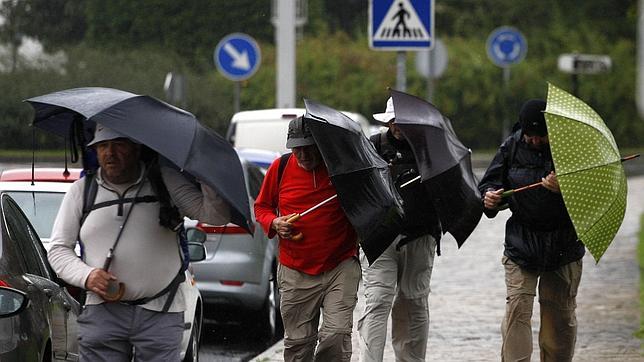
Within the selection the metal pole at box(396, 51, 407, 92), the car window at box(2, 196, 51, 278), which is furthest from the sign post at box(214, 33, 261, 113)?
the car window at box(2, 196, 51, 278)

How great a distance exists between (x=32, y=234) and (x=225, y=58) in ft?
51.8

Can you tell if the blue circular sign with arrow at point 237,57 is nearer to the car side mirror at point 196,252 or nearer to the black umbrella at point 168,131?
the car side mirror at point 196,252

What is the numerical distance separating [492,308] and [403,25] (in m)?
2.56

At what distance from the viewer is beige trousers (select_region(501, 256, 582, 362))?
9.17 m

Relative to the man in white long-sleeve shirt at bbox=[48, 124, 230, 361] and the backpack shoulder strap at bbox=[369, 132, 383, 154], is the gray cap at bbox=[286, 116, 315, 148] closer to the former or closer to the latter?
the backpack shoulder strap at bbox=[369, 132, 383, 154]

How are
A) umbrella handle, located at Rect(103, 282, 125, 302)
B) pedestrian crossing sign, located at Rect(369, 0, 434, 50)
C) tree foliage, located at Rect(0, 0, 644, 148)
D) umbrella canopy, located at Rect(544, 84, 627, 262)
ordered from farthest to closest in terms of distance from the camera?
tree foliage, located at Rect(0, 0, 644, 148) → pedestrian crossing sign, located at Rect(369, 0, 434, 50) → umbrella canopy, located at Rect(544, 84, 627, 262) → umbrella handle, located at Rect(103, 282, 125, 302)

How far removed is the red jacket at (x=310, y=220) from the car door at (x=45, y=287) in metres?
1.15

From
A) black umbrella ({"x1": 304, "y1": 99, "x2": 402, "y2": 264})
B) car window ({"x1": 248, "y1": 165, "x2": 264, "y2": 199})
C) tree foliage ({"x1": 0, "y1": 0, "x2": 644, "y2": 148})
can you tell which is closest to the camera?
black umbrella ({"x1": 304, "y1": 99, "x2": 402, "y2": 264})

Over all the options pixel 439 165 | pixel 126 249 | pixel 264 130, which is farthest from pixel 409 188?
pixel 264 130

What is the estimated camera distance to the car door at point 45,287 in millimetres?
7121

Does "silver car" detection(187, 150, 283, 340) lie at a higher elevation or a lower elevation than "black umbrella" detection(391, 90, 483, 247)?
lower

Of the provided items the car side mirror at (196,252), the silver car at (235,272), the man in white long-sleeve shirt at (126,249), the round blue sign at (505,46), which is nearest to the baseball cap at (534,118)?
the car side mirror at (196,252)

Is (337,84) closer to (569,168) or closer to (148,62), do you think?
(148,62)

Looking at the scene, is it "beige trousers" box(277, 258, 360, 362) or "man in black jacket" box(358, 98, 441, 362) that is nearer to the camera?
"beige trousers" box(277, 258, 360, 362)
